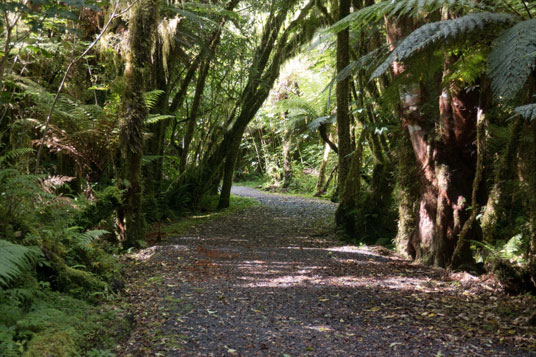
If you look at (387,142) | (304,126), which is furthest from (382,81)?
(304,126)

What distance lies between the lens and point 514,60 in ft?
9.21

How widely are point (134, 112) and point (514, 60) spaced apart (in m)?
4.62

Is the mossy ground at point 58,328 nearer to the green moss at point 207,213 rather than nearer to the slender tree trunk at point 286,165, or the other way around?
the green moss at point 207,213

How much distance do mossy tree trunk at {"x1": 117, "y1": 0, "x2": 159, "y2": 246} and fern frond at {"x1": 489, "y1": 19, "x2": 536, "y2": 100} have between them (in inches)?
176

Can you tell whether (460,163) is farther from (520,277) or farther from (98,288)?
(98,288)

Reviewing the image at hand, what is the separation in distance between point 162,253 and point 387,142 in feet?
17.4

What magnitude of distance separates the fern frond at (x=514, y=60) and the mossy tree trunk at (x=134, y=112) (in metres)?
4.48

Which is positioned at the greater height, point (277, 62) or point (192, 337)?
point (277, 62)

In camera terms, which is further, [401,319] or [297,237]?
[297,237]

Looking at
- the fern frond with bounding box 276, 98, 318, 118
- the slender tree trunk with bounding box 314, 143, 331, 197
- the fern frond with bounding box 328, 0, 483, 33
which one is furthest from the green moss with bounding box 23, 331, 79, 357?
the slender tree trunk with bounding box 314, 143, 331, 197

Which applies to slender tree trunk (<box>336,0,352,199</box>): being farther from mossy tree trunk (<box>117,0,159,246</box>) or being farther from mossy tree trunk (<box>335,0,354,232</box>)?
mossy tree trunk (<box>117,0,159,246</box>)

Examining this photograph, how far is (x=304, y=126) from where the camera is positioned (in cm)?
1616

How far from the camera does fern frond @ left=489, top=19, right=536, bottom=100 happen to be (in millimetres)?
2773

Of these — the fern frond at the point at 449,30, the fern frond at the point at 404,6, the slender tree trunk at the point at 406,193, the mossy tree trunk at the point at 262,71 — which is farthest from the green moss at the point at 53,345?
the mossy tree trunk at the point at 262,71
